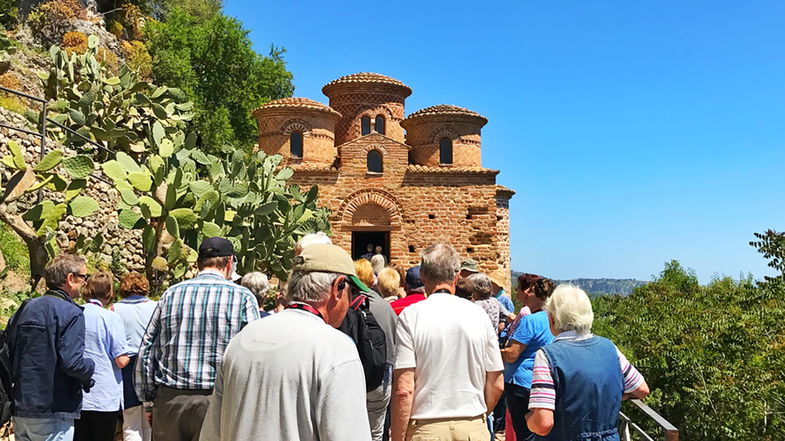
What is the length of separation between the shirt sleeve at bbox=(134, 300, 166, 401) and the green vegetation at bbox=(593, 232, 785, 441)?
5770 millimetres

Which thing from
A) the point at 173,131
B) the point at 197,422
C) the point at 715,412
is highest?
the point at 173,131

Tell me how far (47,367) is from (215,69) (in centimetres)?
2546

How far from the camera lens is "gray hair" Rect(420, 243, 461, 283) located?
11.3ft

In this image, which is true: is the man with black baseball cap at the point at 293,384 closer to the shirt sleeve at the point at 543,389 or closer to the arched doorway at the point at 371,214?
the shirt sleeve at the point at 543,389

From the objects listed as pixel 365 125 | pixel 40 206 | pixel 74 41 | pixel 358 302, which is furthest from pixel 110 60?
pixel 358 302

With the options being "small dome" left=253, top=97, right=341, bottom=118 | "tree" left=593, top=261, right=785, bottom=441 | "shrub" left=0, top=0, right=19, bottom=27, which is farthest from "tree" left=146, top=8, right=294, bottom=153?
"tree" left=593, top=261, right=785, bottom=441

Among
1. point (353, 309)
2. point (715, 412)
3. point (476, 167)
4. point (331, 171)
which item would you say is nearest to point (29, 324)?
point (353, 309)

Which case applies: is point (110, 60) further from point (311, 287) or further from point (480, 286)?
point (311, 287)

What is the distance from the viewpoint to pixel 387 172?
1895cm

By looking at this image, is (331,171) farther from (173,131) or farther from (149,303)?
(149,303)

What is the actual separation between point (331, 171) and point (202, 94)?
10.9 metres

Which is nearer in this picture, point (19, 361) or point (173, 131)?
point (19, 361)

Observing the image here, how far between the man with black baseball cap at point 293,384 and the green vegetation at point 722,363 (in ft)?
18.8

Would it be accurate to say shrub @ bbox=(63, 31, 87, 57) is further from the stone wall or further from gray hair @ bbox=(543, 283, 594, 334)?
gray hair @ bbox=(543, 283, 594, 334)
